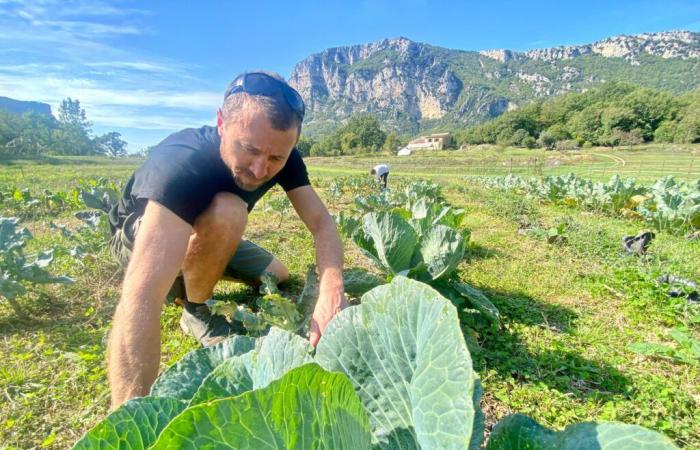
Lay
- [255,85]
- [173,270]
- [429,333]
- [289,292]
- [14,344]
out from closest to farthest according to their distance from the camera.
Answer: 1. [429,333]
2. [173,270]
3. [255,85]
4. [14,344]
5. [289,292]

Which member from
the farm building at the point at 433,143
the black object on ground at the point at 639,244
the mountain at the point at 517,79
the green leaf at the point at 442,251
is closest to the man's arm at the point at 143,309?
the green leaf at the point at 442,251

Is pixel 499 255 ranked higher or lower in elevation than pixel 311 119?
lower

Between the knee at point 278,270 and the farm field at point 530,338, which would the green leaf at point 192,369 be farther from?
the knee at point 278,270

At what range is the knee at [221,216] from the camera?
7.95 ft

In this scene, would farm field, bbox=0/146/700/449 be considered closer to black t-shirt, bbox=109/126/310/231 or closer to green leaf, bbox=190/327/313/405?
black t-shirt, bbox=109/126/310/231

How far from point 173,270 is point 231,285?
83.6 inches

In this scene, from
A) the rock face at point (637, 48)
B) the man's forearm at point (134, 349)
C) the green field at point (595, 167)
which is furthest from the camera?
the rock face at point (637, 48)

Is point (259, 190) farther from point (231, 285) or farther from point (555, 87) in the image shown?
point (555, 87)

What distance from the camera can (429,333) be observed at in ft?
2.50

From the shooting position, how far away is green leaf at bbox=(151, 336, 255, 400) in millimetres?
920

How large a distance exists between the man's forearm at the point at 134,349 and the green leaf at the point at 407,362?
97cm

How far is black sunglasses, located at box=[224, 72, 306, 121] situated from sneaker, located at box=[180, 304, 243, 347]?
1.51 meters

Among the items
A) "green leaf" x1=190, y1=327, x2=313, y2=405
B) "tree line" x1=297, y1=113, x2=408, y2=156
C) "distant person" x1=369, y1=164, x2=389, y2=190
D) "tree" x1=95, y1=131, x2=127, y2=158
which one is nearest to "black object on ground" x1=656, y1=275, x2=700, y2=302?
"green leaf" x1=190, y1=327, x2=313, y2=405

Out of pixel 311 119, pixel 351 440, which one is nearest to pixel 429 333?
pixel 351 440
